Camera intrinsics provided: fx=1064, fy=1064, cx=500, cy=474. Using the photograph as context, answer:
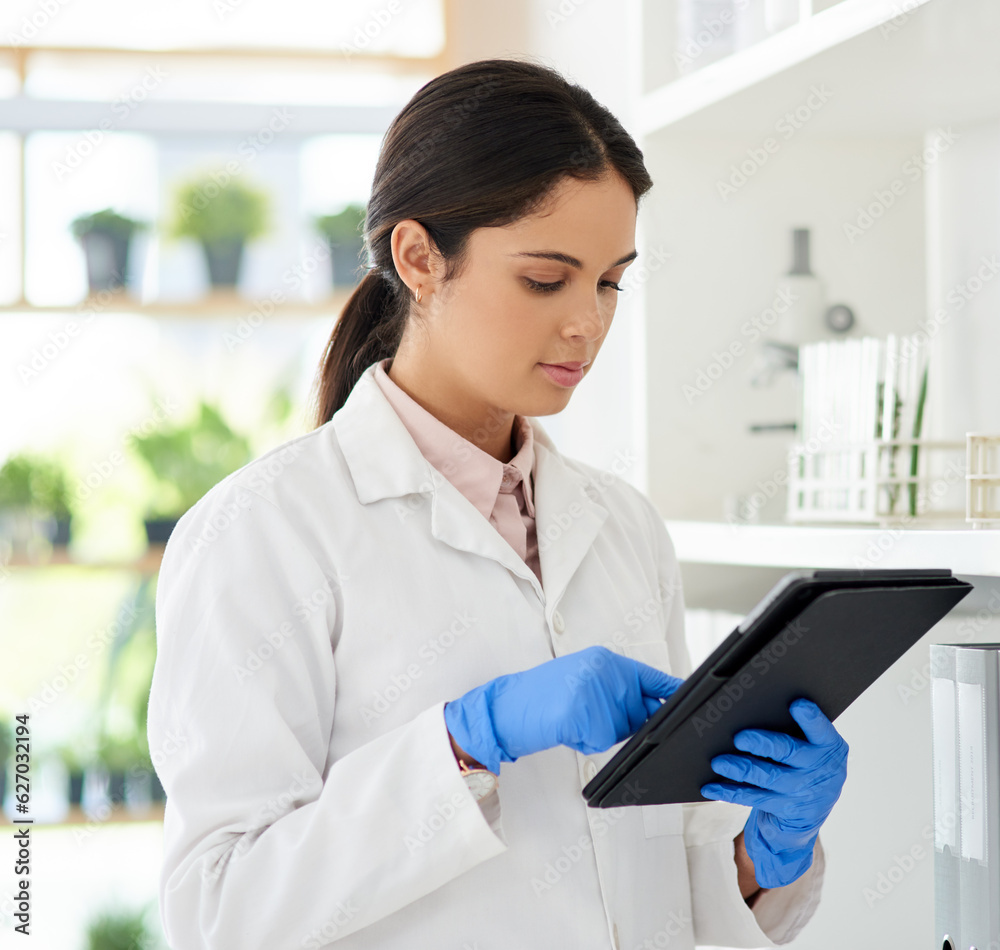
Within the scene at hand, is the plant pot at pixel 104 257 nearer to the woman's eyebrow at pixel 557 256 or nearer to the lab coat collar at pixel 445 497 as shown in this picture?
the lab coat collar at pixel 445 497

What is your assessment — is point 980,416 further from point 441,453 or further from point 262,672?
point 262,672

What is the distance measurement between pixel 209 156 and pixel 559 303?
1.66 meters

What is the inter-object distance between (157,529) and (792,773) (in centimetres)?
172

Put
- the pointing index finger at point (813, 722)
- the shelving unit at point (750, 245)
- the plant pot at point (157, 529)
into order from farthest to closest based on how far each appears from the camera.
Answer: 1. the plant pot at point (157, 529)
2. the shelving unit at point (750, 245)
3. the pointing index finger at point (813, 722)

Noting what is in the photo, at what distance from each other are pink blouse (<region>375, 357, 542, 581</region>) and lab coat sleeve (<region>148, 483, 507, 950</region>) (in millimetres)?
206

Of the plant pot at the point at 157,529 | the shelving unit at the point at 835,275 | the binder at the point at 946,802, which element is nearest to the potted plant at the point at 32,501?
the plant pot at the point at 157,529

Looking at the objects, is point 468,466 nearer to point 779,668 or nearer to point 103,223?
point 779,668

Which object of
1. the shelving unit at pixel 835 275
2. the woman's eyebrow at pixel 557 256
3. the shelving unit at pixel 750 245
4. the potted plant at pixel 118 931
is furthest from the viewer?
the potted plant at pixel 118 931

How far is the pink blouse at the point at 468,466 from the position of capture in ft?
3.46

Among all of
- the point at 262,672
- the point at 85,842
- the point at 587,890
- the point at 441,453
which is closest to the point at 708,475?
the point at 441,453

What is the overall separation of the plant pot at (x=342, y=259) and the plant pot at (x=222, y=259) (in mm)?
205

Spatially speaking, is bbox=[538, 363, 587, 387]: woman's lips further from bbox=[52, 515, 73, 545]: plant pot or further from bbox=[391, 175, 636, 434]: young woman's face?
bbox=[52, 515, 73, 545]: plant pot

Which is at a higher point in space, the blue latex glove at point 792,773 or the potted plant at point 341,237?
the potted plant at point 341,237

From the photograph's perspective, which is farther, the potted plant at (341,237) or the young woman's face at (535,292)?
the potted plant at (341,237)
